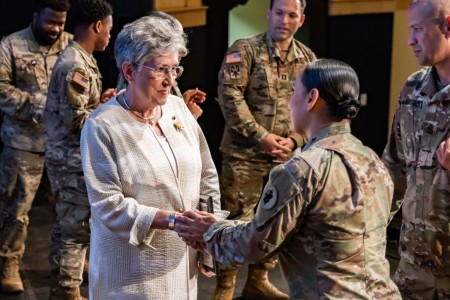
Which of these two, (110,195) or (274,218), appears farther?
(110,195)

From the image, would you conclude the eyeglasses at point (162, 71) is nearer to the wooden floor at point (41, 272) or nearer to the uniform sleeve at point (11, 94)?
the uniform sleeve at point (11, 94)

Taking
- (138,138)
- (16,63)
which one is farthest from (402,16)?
(138,138)

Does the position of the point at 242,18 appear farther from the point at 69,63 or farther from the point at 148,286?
the point at 148,286

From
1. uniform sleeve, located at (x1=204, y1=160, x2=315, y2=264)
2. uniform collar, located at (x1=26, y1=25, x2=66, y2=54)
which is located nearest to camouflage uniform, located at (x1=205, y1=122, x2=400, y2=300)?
uniform sleeve, located at (x1=204, y1=160, x2=315, y2=264)

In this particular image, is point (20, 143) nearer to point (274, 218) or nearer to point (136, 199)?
point (136, 199)

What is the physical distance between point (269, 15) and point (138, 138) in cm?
193

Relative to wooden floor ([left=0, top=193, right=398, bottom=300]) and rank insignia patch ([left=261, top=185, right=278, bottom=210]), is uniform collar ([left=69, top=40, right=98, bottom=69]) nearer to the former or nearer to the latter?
wooden floor ([left=0, top=193, right=398, bottom=300])

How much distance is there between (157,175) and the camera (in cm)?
271

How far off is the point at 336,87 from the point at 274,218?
1.24 feet

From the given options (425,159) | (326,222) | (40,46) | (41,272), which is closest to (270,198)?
(326,222)

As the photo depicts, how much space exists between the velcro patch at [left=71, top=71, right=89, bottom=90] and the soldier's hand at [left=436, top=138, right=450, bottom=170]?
174 centimetres

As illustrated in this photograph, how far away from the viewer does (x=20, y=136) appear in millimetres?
4578

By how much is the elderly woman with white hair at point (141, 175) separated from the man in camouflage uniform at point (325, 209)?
48 cm

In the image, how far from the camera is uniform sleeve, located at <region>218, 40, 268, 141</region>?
4293 mm
